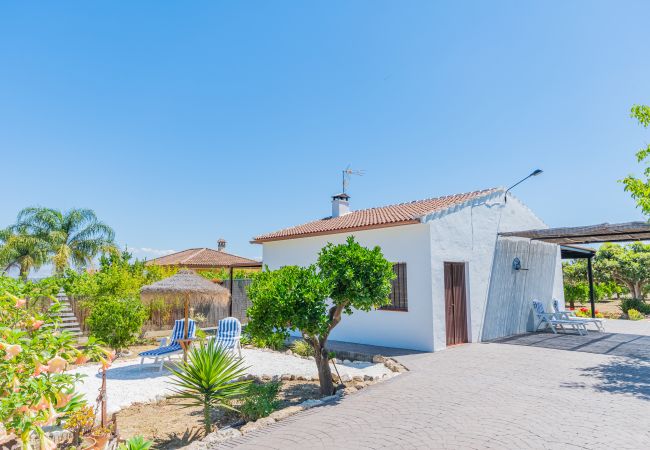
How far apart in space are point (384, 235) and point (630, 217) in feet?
28.7

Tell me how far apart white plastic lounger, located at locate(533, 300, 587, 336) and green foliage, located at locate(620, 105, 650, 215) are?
5250 mm

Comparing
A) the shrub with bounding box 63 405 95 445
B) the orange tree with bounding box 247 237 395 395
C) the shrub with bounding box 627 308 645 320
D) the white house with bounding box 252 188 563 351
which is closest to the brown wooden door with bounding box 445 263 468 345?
the white house with bounding box 252 188 563 351

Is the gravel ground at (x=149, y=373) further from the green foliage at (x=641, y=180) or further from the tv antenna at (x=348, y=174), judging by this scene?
the tv antenna at (x=348, y=174)

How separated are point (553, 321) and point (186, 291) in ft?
44.3

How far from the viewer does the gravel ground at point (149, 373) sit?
812 cm

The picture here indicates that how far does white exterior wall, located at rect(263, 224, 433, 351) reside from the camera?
11641 mm

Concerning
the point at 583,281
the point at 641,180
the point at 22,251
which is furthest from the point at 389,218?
the point at 22,251

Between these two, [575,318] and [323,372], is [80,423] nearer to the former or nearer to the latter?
[323,372]

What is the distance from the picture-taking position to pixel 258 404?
248 inches

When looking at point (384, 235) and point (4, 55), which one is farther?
point (384, 235)

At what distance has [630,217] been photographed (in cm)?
1316

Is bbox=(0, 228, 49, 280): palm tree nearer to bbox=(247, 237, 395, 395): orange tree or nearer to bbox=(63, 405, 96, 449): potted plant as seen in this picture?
bbox=(247, 237, 395, 395): orange tree

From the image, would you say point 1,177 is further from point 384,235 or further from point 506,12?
point 506,12

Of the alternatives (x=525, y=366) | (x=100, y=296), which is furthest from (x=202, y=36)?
(x=525, y=366)
